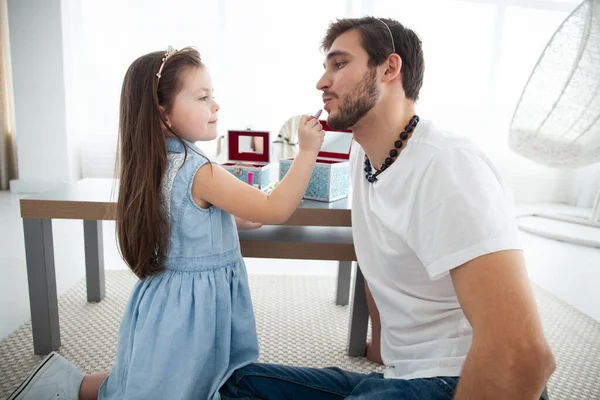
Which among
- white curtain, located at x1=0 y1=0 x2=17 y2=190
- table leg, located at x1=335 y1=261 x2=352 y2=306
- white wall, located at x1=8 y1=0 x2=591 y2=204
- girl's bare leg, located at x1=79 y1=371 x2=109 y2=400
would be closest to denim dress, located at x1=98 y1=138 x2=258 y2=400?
girl's bare leg, located at x1=79 y1=371 x2=109 y2=400

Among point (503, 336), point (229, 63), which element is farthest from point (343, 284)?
point (229, 63)

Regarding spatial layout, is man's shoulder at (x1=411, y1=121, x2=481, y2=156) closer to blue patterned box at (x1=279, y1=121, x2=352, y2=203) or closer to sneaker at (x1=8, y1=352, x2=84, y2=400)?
blue patterned box at (x1=279, y1=121, x2=352, y2=203)

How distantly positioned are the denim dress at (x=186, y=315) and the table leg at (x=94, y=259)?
696 millimetres

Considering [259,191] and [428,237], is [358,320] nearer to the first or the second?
[259,191]

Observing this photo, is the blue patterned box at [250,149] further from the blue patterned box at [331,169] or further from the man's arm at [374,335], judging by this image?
the man's arm at [374,335]

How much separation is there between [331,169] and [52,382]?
898 millimetres

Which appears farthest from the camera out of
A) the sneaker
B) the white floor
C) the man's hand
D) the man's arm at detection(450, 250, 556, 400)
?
the white floor

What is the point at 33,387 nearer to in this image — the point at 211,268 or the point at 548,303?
the point at 211,268

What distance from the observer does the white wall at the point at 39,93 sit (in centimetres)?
344

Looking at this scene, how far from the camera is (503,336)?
613mm

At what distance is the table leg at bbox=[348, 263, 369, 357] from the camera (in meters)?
1.36

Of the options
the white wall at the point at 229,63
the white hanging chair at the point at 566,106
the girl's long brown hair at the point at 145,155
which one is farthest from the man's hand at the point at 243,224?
the white wall at the point at 229,63

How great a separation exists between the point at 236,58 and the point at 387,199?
3182 millimetres

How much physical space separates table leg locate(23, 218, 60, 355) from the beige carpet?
6 centimetres
